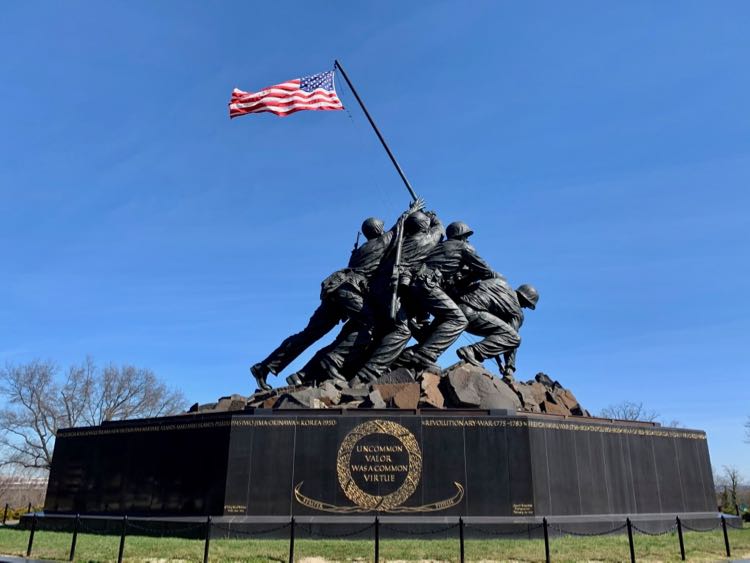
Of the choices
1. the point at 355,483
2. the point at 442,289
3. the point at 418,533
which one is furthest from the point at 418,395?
the point at 442,289

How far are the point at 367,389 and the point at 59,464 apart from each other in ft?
28.0

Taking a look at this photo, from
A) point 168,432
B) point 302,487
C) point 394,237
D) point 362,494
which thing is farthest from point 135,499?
point 394,237

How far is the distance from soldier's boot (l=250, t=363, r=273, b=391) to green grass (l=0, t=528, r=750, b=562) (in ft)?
22.8

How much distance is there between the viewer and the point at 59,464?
16.7 metres

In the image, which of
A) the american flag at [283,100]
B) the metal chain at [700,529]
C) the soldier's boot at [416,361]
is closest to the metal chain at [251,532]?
the soldier's boot at [416,361]

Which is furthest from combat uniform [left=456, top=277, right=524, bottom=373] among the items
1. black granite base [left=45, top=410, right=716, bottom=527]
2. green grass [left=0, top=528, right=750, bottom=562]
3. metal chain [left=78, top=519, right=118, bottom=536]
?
metal chain [left=78, top=519, right=118, bottom=536]

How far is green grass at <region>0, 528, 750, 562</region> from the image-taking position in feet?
34.7

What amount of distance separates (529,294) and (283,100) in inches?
406

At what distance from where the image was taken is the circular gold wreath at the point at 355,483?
13.2 metres

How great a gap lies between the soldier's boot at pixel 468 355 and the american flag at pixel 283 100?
30.0 ft

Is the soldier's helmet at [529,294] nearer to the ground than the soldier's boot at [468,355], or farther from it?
farther from it

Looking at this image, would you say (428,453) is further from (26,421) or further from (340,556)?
(26,421)
